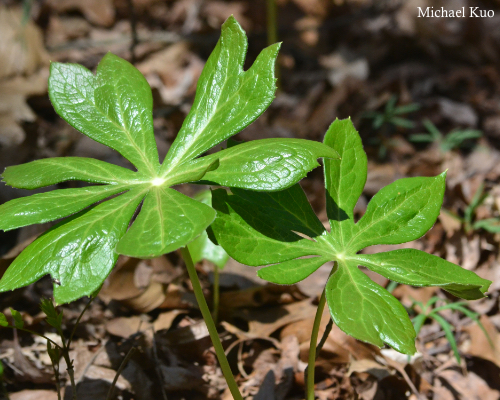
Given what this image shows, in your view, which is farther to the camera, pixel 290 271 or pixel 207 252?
pixel 207 252

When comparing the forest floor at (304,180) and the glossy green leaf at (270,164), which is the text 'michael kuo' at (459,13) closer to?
the forest floor at (304,180)

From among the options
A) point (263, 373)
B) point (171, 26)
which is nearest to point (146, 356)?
point (263, 373)

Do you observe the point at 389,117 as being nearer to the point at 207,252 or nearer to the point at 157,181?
the point at 207,252

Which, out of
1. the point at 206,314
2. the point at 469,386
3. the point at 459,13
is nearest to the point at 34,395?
the point at 206,314

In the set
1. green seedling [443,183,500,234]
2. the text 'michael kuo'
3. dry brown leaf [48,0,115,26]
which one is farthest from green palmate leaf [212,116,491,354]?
dry brown leaf [48,0,115,26]

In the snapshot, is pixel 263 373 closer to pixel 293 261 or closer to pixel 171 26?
pixel 293 261

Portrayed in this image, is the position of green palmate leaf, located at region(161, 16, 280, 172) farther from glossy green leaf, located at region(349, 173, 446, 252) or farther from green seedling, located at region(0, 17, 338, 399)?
glossy green leaf, located at region(349, 173, 446, 252)

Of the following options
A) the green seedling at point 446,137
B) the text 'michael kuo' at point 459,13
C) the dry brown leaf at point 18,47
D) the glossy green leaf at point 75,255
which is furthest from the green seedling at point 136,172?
the text 'michael kuo' at point 459,13
